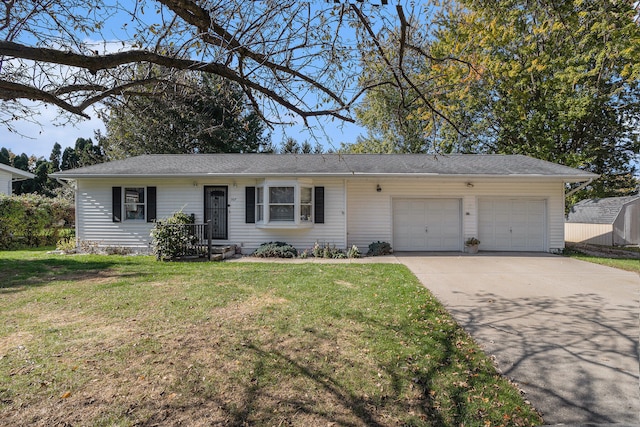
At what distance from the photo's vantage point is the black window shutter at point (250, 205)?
459 inches

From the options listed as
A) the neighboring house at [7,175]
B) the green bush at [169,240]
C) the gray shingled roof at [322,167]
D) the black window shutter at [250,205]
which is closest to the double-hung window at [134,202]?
the gray shingled roof at [322,167]

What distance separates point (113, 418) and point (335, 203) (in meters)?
9.62

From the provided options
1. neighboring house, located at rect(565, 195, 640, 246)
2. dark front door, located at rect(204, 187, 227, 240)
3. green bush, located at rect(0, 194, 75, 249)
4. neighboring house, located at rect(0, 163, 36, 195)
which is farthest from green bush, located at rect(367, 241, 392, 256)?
neighboring house, located at rect(0, 163, 36, 195)

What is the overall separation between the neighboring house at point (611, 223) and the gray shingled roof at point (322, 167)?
234 inches

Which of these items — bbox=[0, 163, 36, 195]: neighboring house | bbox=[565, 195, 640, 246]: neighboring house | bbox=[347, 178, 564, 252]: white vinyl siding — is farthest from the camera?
bbox=[0, 163, 36, 195]: neighboring house

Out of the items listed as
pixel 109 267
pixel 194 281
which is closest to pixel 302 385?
pixel 194 281

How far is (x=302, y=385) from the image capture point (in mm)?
3004

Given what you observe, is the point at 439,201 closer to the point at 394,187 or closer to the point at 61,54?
the point at 394,187

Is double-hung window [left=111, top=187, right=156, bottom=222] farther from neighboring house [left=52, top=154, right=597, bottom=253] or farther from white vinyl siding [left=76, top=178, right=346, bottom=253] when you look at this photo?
white vinyl siding [left=76, top=178, right=346, bottom=253]

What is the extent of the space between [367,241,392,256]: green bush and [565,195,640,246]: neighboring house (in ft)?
39.4

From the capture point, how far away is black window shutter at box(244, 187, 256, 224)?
38.2 ft

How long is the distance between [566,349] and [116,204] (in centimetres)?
1308

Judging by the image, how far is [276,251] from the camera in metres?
11.0

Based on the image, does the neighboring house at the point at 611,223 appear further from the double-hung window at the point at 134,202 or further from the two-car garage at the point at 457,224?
the double-hung window at the point at 134,202
